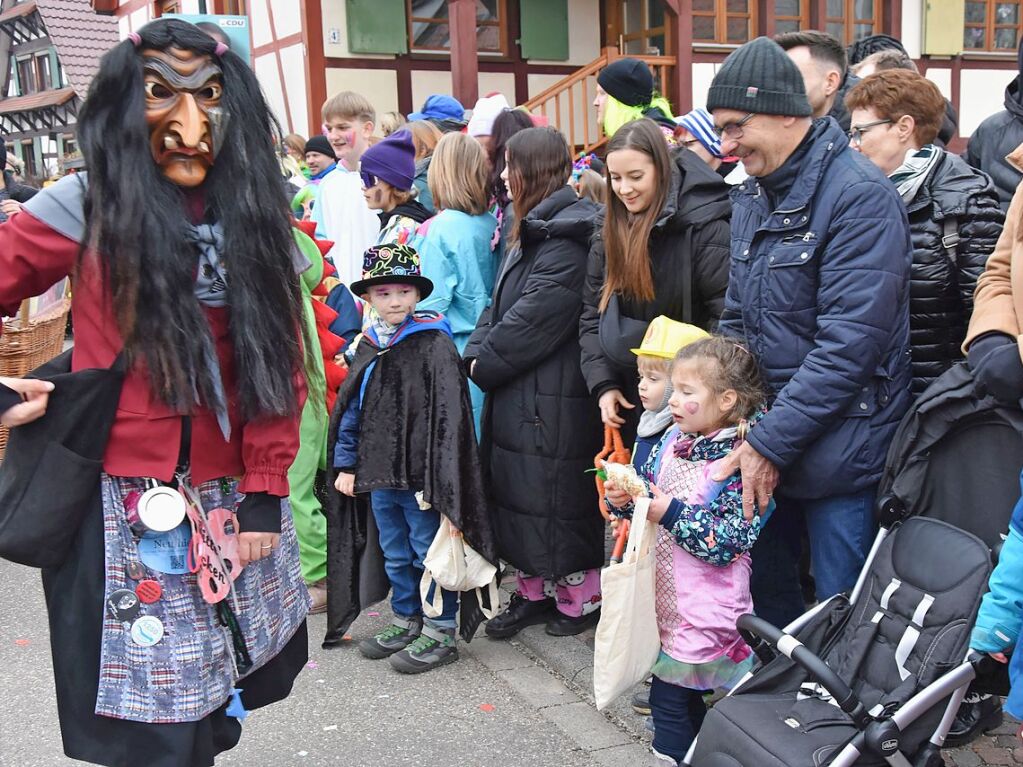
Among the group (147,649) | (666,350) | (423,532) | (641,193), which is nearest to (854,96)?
(641,193)

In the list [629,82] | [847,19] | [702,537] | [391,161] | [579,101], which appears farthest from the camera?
[847,19]

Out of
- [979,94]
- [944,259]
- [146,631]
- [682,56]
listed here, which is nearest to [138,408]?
[146,631]

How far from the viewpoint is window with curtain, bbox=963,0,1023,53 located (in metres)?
16.4

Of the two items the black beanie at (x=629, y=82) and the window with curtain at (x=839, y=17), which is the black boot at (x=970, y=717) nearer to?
the black beanie at (x=629, y=82)

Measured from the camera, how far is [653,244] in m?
3.85

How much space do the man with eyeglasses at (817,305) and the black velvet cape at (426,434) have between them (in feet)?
4.46

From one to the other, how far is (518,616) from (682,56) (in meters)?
10.7

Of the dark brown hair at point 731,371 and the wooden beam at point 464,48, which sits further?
the wooden beam at point 464,48

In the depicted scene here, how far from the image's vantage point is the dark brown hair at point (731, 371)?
125 inches

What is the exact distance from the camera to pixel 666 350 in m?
3.41

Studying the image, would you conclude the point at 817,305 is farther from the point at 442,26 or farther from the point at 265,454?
the point at 442,26

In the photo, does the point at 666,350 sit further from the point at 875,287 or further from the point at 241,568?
the point at 241,568

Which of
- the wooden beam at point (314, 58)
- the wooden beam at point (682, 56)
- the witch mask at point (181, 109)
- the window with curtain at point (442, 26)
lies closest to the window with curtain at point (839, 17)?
the wooden beam at point (682, 56)

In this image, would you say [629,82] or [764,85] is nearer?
[764,85]
